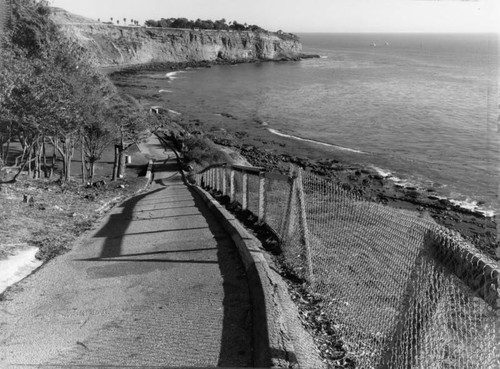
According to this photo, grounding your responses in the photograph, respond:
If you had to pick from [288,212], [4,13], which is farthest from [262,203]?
[4,13]

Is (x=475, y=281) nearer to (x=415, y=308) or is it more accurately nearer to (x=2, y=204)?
(x=415, y=308)

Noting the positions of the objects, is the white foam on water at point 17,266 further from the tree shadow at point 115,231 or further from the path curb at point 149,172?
the path curb at point 149,172

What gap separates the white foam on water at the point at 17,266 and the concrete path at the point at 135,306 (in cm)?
17

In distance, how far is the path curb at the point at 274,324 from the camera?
428 cm

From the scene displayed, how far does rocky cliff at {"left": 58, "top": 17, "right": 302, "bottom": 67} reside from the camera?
378 ft

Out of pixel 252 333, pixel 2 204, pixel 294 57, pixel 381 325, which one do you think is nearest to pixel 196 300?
pixel 252 333

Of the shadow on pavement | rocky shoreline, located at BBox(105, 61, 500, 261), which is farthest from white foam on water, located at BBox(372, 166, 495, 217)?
the shadow on pavement

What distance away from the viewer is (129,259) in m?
7.71

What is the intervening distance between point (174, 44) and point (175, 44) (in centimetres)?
29

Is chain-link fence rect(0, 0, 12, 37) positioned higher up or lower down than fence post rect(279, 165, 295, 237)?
higher up

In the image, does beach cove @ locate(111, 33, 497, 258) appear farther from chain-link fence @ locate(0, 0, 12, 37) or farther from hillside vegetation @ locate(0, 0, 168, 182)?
chain-link fence @ locate(0, 0, 12, 37)

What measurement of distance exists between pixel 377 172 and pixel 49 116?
25.6 meters

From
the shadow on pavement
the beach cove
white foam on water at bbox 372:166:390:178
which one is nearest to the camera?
the shadow on pavement

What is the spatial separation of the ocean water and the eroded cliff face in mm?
19312
